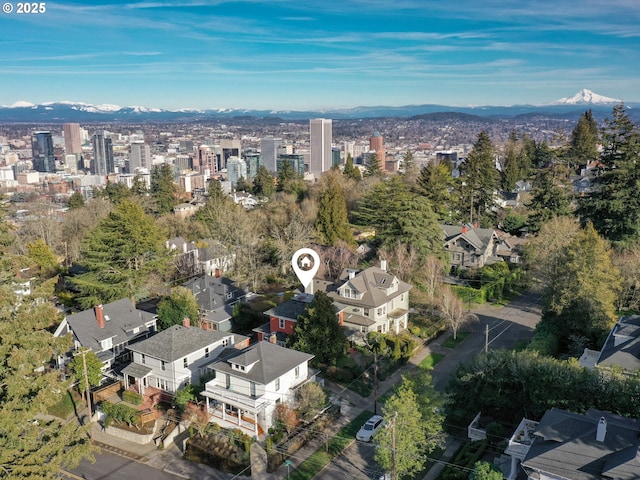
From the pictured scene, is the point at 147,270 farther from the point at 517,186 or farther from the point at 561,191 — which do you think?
the point at 517,186

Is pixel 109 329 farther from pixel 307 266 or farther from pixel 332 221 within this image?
pixel 332 221

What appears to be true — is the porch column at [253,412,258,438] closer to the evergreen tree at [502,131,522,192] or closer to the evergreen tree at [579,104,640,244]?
the evergreen tree at [579,104,640,244]

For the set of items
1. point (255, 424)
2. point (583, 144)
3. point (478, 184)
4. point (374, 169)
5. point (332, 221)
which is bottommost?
point (255, 424)

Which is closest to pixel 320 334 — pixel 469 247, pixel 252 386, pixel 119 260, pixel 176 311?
pixel 252 386

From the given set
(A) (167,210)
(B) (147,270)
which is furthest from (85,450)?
(A) (167,210)

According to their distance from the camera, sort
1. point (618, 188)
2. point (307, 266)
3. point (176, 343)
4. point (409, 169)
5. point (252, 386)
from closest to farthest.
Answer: point (252, 386), point (176, 343), point (307, 266), point (618, 188), point (409, 169)
